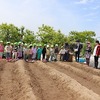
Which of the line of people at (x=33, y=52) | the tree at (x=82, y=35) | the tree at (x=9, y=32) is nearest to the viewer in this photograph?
the line of people at (x=33, y=52)

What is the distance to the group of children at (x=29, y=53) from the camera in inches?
734

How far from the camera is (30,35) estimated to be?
165 ft

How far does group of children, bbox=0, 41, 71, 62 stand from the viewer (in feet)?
61.2

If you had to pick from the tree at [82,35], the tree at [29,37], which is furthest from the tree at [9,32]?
the tree at [82,35]

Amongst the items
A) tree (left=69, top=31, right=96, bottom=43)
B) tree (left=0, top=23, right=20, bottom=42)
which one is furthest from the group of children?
tree (left=69, top=31, right=96, bottom=43)

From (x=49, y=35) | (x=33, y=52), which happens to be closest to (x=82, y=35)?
(x=49, y=35)

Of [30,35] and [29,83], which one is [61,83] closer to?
[29,83]

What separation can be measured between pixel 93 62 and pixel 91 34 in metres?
53.3

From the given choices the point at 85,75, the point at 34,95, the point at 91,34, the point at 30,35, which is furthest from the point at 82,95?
the point at 91,34

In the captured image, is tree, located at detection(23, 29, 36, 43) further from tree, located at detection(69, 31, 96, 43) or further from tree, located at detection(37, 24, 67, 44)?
tree, located at detection(69, 31, 96, 43)

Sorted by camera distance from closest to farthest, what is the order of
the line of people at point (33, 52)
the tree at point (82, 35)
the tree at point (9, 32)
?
the line of people at point (33, 52), the tree at point (9, 32), the tree at point (82, 35)

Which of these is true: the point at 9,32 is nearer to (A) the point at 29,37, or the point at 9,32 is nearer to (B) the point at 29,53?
(A) the point at 29,37

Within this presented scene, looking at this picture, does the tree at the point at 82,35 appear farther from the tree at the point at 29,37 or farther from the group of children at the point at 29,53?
the group of children at the point at 29,53

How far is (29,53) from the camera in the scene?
63.0ft
